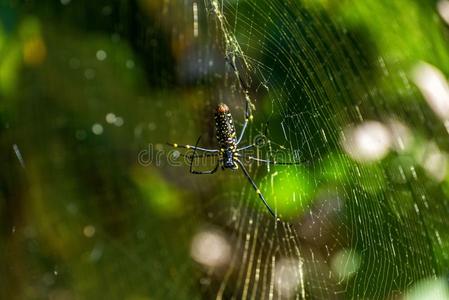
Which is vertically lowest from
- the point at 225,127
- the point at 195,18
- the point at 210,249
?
the point at 210,249

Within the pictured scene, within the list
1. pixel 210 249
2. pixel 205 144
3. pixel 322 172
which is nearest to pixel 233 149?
pixel 322 172

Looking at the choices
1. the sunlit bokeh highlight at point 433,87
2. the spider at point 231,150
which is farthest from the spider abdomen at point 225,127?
the sunlit bokeh highlight at point 433,87

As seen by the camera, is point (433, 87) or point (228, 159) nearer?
point (433, 87)

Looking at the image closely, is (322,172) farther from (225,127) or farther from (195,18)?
(195,18)

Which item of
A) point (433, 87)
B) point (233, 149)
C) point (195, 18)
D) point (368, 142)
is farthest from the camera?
point (195, 18)

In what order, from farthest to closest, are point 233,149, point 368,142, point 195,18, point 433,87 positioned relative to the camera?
point 195,18, point 233,149, point 368,142, point 433,87

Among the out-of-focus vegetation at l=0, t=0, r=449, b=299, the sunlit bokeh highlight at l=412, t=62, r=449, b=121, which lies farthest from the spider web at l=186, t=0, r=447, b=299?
the sunlit bokeh highlight at l=412, t=62, r=449, b=121

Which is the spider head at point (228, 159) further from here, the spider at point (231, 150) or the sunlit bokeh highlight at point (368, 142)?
the sunlit bokeh highlight at point (368, 142)
